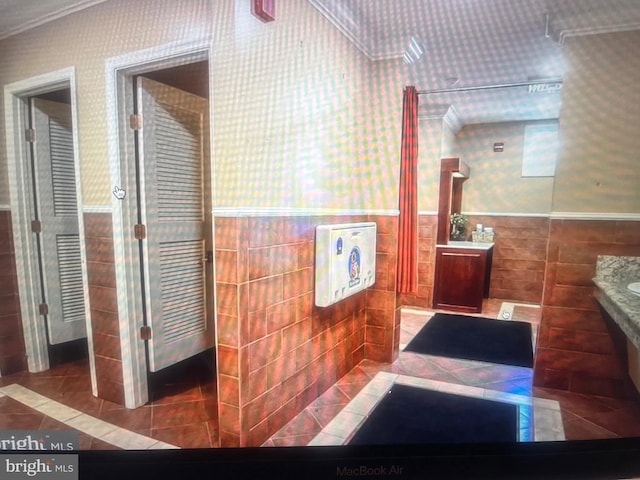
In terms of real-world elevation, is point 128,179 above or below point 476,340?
above

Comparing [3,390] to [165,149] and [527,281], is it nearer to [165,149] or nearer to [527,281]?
[165,149]

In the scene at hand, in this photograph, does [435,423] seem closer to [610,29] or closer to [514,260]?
[610,29]

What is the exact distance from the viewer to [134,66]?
0.70 m

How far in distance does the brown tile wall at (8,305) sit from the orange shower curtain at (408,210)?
160 centimetres

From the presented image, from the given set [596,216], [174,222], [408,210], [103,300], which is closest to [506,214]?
[408,210]

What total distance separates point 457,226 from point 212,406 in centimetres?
297

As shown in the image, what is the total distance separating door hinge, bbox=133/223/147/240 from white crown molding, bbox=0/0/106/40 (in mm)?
673

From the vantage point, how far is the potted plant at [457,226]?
10.7 ft

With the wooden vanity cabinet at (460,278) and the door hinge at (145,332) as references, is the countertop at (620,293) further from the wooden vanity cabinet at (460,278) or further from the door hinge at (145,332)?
the wooden vanity cabinet at (460,278)

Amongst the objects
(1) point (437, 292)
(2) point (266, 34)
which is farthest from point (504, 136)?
(2) point (266, 34)

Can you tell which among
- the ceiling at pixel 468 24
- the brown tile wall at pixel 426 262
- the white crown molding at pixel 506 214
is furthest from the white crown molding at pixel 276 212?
the white crown molding at pixel 506 214

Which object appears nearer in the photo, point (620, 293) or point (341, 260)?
point (620, 293)

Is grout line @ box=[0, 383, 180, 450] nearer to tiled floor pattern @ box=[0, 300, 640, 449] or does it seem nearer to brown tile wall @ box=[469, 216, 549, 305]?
tiled floor pattern @ box=[0, 300, 640, 449]

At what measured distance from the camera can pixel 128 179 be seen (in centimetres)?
99
